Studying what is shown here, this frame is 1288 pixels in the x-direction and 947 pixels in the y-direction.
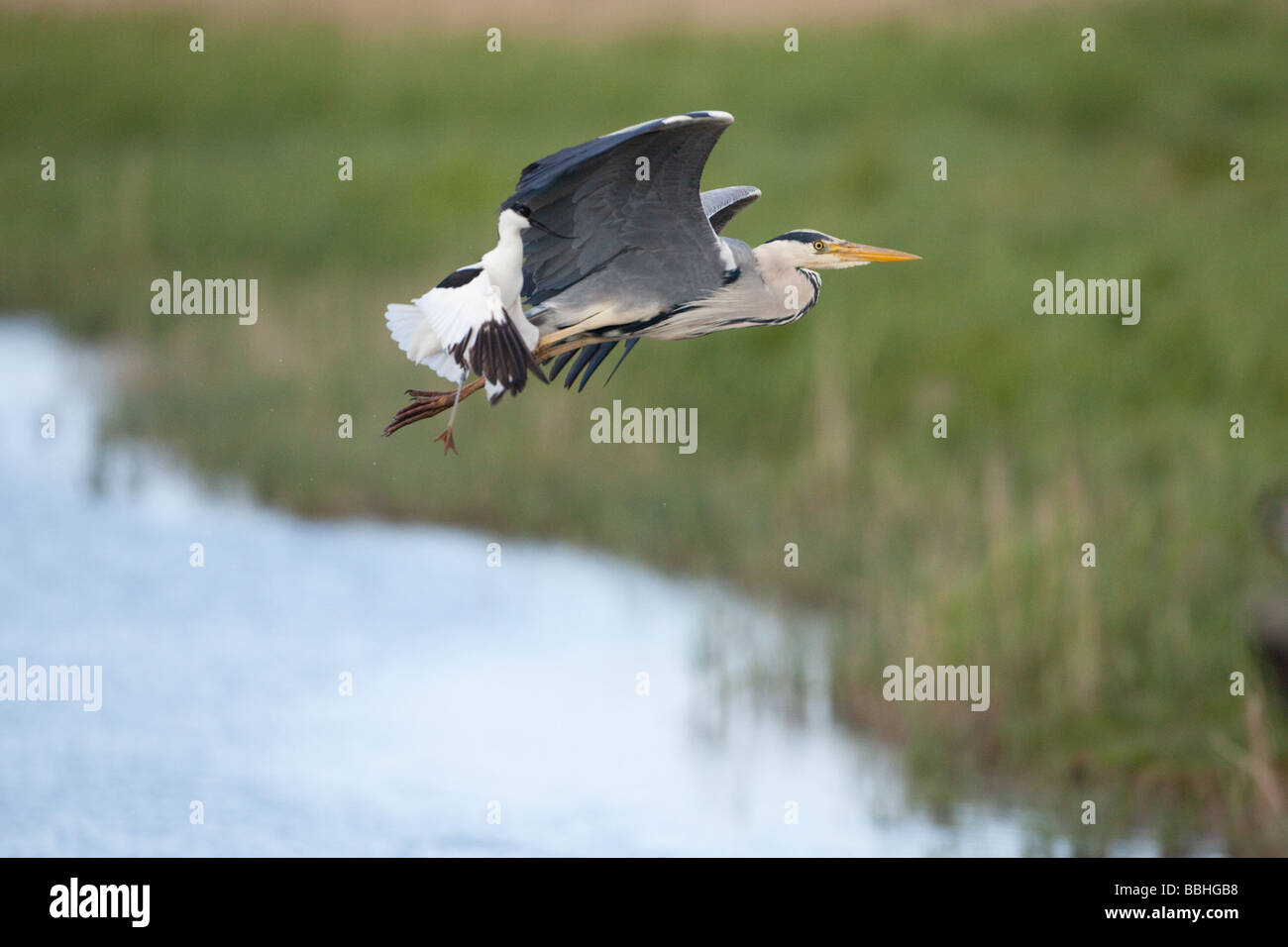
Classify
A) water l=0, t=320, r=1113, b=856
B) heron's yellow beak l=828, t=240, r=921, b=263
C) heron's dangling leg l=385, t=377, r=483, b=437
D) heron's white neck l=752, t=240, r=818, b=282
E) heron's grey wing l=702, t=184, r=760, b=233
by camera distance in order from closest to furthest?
heron's dangling leg l=385, t=377, r=483, b=437 < heron's yellow beak l=828, t=240, r=921, b=263 < heron's white neck l=752, t=240, r=818, b=282 < heron's grey wing l=702, t=184, r=760, b=233 < water l=0, t=320, r=1113, b=856

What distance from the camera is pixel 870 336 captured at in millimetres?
19047

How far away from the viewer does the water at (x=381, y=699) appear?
14547 mm

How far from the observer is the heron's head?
166 inches

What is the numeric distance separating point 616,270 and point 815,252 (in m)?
0.51

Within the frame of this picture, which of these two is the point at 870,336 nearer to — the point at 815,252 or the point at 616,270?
the point at 815,252

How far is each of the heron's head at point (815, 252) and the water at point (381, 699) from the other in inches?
382

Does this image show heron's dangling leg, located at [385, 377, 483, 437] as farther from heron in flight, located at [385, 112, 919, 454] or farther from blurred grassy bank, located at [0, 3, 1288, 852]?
blurred grassy bank, located at [0, 3, 1288, 852]

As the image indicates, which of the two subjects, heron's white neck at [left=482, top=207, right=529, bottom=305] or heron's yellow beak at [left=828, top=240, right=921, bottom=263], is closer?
heron's white neck at [left=482, top=207, right=529, bottom=305]

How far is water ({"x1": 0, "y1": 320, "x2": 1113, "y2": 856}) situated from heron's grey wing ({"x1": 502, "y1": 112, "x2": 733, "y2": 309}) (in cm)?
985

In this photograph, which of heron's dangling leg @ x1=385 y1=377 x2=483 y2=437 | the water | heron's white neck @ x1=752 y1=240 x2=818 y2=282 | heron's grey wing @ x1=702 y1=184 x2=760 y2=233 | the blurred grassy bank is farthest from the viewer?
the water

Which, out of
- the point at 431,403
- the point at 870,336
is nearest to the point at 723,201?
the point at 431,403

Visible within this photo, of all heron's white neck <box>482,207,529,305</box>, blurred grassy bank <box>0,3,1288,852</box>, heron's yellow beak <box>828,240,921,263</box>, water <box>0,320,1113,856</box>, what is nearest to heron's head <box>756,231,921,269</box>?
heron's yellow beak <box>828,240,921,263</box>

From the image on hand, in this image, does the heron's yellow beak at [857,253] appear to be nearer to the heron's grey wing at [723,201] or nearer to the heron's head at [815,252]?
the heron's head at [815,252]
